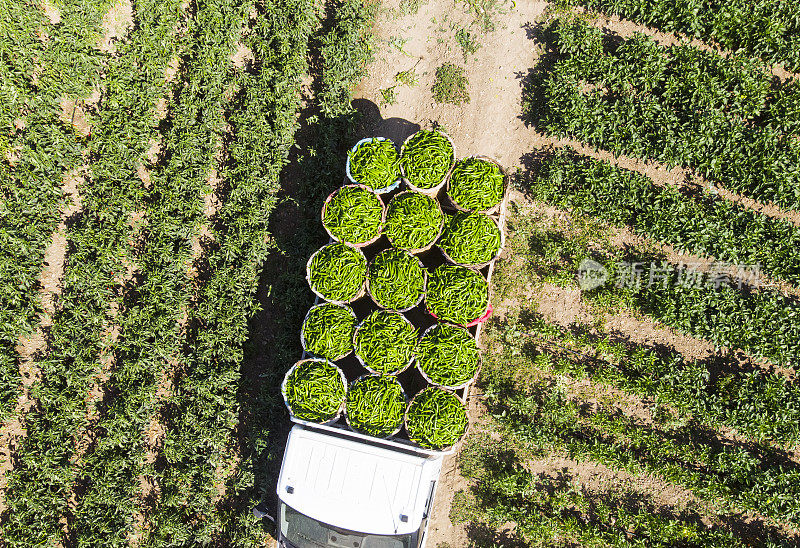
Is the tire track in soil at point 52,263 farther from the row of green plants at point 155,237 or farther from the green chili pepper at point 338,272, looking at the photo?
the green chili pepper at point 338,272

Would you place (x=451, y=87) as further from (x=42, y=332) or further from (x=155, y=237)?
(x=42, y=332)

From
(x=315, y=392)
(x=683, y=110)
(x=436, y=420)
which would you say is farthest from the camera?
(x=683, y=110)

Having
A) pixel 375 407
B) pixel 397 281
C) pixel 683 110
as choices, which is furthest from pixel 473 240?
pixel 683 110

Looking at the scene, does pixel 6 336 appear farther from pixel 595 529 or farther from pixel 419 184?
pixel 595 529

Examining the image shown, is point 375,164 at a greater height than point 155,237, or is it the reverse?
point 375,164

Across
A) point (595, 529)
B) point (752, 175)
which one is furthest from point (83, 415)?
point (752, 175)

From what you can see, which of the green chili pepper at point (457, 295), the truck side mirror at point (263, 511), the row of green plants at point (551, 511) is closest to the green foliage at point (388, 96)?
the green chili pepper at point (457, 295)
